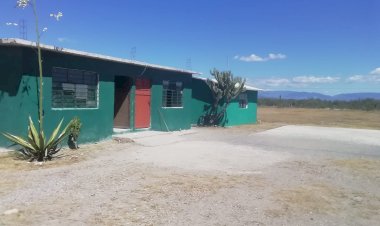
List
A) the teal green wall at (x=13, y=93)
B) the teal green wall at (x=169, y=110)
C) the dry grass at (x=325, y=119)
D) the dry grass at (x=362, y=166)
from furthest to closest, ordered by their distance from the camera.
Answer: the dry grass at (x=325, y=119) < the teal green wall at (x=169, y=110) < the teal green wall at (x=13, y=93) < the dry grass at (x=362, y=166)

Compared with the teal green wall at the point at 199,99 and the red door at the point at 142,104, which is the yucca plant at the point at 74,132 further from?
the teal green wall at the point at 199,99

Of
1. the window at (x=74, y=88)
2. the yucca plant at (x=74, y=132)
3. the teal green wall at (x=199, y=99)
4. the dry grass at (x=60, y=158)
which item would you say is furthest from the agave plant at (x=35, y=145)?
the teal green wall at (x=199, y=99)

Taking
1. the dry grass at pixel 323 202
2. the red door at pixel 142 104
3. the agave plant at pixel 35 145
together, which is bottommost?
the dry grass at pixel 323 202

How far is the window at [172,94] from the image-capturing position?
2022cm

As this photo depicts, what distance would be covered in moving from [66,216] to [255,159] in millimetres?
7411

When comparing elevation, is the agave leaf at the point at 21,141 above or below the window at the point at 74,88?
below

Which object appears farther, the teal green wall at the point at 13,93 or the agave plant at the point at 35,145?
the teal green wall at the point at 13,93

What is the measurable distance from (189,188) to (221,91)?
1680 cm

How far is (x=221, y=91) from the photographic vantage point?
2483 cm

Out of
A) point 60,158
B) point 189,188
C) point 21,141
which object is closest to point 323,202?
point 189,188

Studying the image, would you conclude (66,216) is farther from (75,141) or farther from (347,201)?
(75,141)

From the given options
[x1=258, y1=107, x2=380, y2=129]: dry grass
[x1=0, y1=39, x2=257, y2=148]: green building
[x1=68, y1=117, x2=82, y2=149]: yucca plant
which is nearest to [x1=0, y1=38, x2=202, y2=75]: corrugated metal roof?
[x1=0, y1=39, x2=257, y2=148]: green building

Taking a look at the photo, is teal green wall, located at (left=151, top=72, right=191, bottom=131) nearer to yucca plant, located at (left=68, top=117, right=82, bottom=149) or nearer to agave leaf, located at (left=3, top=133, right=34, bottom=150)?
yucca plant, located at (left=68, top=117, right=82, bottom=149)

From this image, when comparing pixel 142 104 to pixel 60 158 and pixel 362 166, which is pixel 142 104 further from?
pixel 362 166
